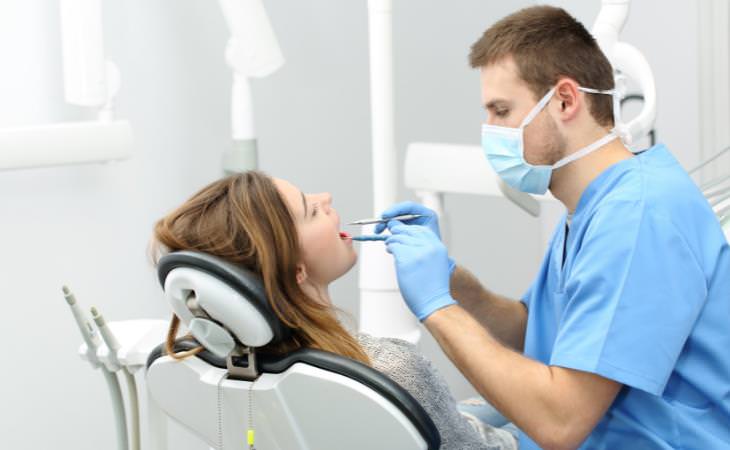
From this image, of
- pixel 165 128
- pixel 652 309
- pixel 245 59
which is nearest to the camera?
pixel 652 309

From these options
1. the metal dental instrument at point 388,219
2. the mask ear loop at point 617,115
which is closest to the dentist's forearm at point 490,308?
the metal dental instrument at point 388,219

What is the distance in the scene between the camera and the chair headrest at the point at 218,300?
4.11 feet

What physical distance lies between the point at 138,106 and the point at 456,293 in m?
0.97

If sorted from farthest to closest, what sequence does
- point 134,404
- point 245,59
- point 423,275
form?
point 245,59 → point 134,404 → point 423,275

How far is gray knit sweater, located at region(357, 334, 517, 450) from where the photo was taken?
1475 mm

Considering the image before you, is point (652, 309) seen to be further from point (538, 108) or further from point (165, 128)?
point (165, 128)

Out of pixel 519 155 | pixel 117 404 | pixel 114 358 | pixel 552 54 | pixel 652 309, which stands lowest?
pixel 117 404

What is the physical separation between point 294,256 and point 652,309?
498mm

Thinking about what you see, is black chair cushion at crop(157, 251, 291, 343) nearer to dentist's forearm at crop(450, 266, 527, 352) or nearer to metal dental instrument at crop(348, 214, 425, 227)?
metal dental instrument at crop(348, 214, 425, 227)

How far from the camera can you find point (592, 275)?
4.62ft

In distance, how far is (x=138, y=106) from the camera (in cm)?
237

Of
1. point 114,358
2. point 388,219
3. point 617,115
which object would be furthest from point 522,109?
point 114,358

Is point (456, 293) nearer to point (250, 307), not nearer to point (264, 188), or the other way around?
point (264, 188)

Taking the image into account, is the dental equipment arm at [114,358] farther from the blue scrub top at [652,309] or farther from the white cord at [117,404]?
the blue scrub top at [652,309]
